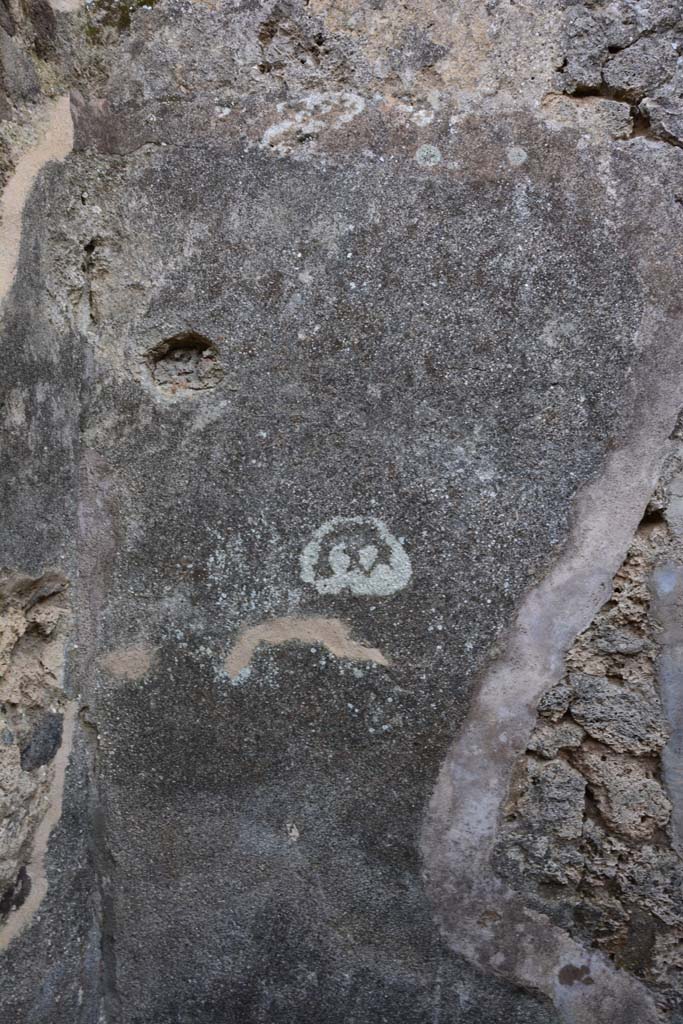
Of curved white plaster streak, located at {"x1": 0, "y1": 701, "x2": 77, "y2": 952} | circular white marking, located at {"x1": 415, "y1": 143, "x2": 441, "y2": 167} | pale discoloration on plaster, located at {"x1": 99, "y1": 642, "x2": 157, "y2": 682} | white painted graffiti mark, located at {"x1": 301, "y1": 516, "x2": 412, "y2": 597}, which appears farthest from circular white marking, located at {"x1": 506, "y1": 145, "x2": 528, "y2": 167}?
curved white plaster streak, located at {"x1": 0, "y1": 701, "x2": 77, "y2": 952}

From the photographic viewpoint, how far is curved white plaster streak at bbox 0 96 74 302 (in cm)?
157

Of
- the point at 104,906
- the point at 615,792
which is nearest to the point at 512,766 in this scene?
the point at 615,792

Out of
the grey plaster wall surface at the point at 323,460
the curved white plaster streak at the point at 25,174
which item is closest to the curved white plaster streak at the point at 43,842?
the grey plaster wall surface at the point at 323,460

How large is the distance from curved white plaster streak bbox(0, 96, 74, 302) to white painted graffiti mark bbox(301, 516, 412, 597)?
0.77 meters

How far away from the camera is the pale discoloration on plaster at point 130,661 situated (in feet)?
5.69

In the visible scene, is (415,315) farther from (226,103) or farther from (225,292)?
(226,103)

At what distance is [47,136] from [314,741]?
1339 millimetres

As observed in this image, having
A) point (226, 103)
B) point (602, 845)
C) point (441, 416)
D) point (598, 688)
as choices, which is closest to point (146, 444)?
point (441, 416)

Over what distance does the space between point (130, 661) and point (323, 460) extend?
58cm

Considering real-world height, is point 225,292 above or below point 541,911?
above

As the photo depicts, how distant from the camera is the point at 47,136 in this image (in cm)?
168

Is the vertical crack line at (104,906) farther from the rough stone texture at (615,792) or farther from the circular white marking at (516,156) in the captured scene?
the circular white marking at (516,156)

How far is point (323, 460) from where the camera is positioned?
66.5 inches

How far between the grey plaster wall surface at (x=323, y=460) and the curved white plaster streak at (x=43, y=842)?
1 cm
